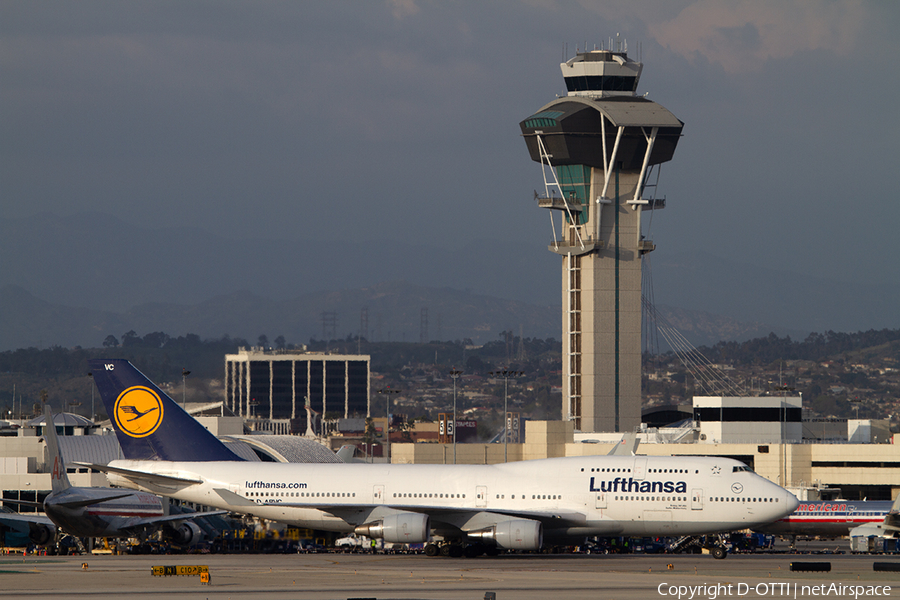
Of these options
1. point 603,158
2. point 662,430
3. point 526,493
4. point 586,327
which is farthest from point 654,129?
point 526,493

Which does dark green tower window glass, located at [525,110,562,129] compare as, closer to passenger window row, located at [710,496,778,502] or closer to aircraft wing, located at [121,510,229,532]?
aircraft wing, located at [121,510,229,532]

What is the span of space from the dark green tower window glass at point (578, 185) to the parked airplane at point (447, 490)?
9101 centimetres

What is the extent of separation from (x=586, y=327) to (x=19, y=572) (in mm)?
106004

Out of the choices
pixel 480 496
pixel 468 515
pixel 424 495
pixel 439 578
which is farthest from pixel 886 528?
pixel 439 578

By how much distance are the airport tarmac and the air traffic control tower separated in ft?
284

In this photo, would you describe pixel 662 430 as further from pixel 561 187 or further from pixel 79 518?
pixel 79 518

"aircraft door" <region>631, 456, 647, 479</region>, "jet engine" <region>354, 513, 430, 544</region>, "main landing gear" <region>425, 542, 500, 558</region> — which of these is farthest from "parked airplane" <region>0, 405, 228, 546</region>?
"aircraft door" <region>631, 456, 647, 479</region>

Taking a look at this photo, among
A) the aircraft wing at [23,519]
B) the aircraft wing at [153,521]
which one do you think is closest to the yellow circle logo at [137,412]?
the aircraft wing at [153,521]

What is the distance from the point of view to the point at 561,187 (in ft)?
514

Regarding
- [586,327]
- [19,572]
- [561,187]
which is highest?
[561,187]

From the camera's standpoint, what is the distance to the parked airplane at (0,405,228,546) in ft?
227

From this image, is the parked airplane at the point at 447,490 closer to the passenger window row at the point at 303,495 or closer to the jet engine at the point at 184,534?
the passenger window row at the point at 303,495

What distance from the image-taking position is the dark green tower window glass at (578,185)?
15538 cm

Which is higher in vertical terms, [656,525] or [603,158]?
[603,158]
